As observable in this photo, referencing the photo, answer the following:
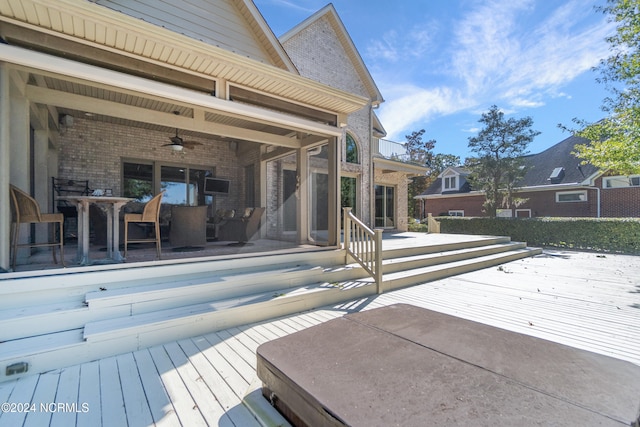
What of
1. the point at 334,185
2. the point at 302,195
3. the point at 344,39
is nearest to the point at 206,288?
the point at 334,185

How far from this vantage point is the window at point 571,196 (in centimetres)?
1542

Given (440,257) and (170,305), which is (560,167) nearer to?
(440,257)

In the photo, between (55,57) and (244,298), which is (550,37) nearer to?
(244,298)

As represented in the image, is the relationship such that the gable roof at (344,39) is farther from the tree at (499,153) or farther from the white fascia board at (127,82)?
the white fascia board at (127,82)

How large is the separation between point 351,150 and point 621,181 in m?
14.2

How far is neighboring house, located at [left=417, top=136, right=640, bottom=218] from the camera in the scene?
14188 mm

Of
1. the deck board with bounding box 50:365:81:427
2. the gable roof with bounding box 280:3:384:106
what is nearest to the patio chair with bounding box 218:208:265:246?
the deck board with bounding box 50:365:81:427

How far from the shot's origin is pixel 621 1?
7.16 meters

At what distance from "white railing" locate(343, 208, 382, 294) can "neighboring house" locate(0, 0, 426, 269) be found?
361mm

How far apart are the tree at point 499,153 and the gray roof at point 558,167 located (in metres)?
2.49

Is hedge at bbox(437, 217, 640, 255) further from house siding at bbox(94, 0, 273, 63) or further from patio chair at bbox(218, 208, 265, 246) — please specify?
house siding at bbox(94, 0, 273, 63)

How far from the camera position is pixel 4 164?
9.57ft

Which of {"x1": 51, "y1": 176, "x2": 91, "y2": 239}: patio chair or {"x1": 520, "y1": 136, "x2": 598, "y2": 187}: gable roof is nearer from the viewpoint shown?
{"x1": 51, "y1": 176, "x2": 91, "y2": 239}: patio chair

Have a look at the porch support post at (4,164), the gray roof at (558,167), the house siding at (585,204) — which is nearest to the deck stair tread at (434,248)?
the porch support post at (4,164)
